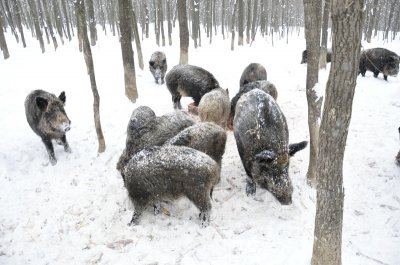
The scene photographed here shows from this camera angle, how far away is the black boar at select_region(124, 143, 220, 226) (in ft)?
17.5

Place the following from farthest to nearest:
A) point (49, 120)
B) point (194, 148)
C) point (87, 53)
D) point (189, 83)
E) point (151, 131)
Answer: point (189, 83)
point (49, 120)
point (87, 53)
point (151, 131)
point (194, 148)

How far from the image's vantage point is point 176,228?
219 inches

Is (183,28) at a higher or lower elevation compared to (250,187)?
higher

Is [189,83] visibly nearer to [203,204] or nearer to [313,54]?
[313,54]

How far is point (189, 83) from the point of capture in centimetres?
1012

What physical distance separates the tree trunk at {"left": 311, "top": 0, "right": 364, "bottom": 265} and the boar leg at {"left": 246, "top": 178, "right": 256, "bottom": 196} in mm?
2165

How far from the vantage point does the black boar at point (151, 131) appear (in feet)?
21.9

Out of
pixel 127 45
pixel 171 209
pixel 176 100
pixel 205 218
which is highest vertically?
pixel 127 45

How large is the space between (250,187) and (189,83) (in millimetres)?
4703

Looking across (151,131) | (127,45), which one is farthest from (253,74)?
(151,131)

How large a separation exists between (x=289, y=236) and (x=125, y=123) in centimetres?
552

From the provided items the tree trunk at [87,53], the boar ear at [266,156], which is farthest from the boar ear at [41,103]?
the boar ear at [266,156]

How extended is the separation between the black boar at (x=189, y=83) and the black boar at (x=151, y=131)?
2492 mm

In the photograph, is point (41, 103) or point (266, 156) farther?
point (41, 103)
